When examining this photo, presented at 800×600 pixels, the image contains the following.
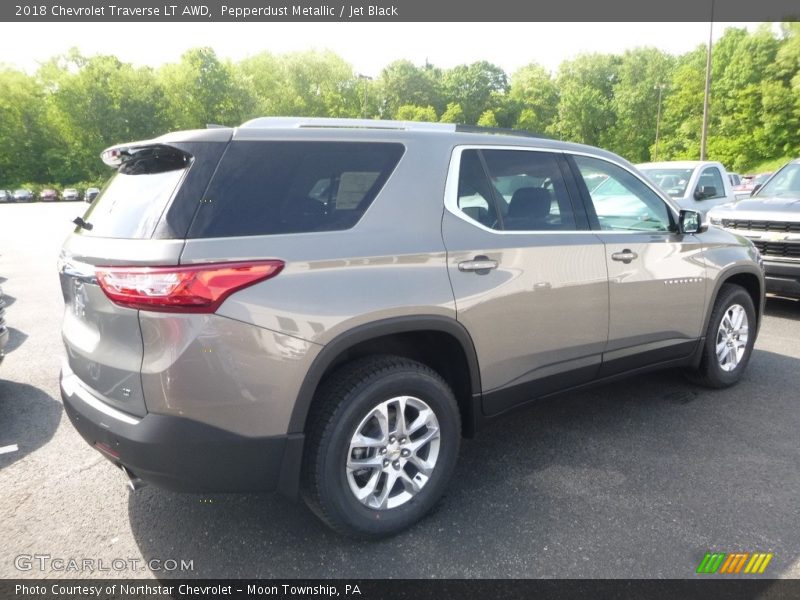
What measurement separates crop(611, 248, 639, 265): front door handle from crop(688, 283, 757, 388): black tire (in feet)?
3.89

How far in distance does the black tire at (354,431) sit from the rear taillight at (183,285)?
0.63 meters

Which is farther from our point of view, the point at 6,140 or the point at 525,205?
the point at 6,140

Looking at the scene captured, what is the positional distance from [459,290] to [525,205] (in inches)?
31.6

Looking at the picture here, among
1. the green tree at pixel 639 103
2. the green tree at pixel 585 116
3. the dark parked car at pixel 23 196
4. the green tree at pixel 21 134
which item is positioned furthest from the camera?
the green tree at pixel 585 116

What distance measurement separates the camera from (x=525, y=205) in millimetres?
3234

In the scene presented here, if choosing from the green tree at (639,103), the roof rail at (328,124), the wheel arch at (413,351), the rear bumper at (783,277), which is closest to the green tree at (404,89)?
the green tree at (639,103)

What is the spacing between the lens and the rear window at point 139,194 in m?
2.29

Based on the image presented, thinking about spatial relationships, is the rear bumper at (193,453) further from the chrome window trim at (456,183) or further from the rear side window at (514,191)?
the rear side window at (514,191)

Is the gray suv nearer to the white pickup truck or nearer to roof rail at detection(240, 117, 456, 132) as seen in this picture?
roof rail at detection(240, 117, 456, 132)

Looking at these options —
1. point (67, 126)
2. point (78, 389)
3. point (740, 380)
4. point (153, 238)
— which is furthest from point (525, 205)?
point (67, 126)

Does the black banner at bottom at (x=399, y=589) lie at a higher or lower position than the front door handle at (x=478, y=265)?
lower

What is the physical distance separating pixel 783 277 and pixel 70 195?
65413 mm

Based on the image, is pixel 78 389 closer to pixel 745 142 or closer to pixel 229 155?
pixel 229 155

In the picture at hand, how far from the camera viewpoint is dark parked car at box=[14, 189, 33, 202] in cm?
5853
